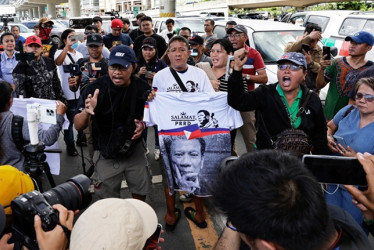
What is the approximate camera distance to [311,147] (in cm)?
273

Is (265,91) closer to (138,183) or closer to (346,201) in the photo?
(346,201)

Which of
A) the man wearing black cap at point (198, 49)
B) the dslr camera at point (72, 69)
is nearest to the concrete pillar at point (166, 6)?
the man wearing black cap at point (198, 49)

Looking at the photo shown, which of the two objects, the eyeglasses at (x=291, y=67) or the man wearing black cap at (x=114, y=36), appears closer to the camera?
the eyeglasses at (x=291, y=67)

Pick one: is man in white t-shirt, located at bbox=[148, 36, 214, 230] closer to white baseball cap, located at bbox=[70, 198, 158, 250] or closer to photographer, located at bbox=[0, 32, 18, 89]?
white baseball cap, located at bbox=[70, 198, 158, 250]

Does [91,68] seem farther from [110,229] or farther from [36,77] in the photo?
[110,229]

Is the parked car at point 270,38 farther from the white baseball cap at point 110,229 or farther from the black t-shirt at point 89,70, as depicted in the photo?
the white baseball cap at point 110,229

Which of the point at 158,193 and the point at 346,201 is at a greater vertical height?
the point at 346,201

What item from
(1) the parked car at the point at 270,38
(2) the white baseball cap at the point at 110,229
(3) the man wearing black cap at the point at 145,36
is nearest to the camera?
(2) the white baseball cap at the point at 110,229

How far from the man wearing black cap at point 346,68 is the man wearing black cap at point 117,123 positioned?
2.39 metres

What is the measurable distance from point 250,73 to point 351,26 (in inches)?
220

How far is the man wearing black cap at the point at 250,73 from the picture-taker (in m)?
4.34

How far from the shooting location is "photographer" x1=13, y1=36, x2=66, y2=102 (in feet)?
14.7

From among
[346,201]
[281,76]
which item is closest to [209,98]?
[281,76]

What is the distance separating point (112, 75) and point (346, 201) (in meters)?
2.22
